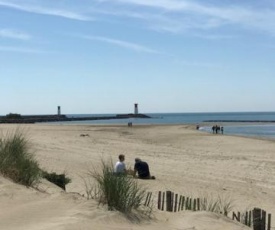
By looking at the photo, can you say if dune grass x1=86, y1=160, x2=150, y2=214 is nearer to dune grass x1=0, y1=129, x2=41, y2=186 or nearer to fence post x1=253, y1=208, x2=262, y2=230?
dune grass x1=0, y1=129, x2=41, y2=186

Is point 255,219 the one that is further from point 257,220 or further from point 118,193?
point 118,193

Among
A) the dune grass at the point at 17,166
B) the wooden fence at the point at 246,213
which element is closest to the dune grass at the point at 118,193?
the wooden fence at the point at 246,213

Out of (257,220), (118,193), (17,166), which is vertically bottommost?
(257,220)

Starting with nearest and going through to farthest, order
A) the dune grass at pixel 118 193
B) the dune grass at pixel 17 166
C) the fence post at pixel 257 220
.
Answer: the dune grass at pixel 118 193, the fence post at pixel 257 220, the dune grass at pixel 17 166

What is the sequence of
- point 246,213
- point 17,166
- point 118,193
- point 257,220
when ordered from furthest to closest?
point 17,166
point 246,213
point 257,220
point 118,193

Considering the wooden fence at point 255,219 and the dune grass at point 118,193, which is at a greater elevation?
the dune grass at point 118,193

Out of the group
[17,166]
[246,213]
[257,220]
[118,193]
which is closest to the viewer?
[118,193]

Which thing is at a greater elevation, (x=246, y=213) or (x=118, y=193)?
(x=118, y=193)

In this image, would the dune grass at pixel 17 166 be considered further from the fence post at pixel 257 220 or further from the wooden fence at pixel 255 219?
the fence post at pixel 257 220

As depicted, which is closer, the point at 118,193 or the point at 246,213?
the point at 118,193

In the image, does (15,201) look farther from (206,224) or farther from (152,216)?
(206,224)

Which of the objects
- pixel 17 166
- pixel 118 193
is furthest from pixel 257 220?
pixel 17 166

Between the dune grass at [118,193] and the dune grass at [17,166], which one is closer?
the dune grass at [118,193]

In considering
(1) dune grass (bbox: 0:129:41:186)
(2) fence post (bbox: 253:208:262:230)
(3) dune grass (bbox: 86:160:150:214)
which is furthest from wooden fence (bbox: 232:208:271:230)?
(1) dune grass (bbox: 0:129:41:186)
